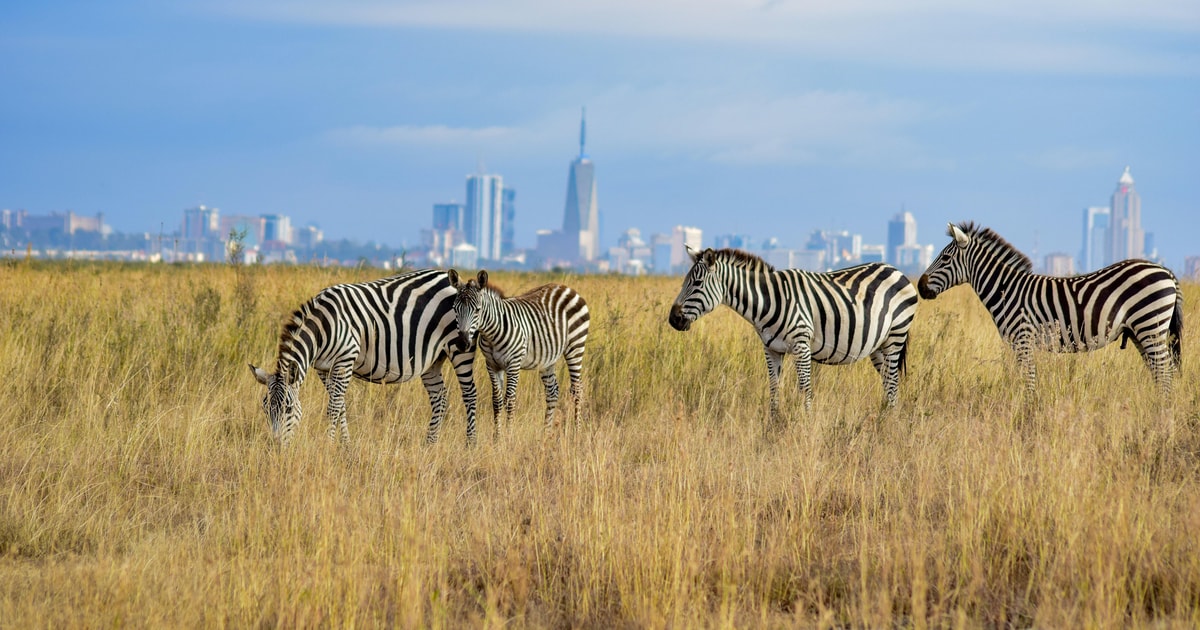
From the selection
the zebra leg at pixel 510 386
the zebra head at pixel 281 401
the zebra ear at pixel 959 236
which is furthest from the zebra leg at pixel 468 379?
the zebra ear at pixel 959 236

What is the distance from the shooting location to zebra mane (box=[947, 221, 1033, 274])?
990cm

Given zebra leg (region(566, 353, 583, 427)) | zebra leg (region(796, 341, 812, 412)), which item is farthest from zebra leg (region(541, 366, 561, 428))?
zebra leg (region(796, 341, 812, 412))

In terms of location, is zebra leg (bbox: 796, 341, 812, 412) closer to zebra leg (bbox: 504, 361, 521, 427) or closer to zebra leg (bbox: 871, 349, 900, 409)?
zebra leg (bbox: 871, 349, 900, 409)

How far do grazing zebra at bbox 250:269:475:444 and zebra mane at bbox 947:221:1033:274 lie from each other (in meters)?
5.10

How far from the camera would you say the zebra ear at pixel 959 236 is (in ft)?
33.0

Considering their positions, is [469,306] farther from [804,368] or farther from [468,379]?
[804,368]

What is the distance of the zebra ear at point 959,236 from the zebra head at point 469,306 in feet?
15.6

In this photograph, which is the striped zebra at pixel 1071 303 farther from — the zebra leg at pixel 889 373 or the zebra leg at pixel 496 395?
the zebra leg at pixel 496 395

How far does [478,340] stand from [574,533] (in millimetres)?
3184

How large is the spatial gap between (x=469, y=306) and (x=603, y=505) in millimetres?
2647

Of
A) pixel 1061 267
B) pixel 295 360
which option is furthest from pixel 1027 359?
pixel 1061 267

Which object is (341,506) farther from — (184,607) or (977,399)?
(977,399)

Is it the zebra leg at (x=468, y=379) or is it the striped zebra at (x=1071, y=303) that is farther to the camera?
the striped zebra at (x=1071, y=303)

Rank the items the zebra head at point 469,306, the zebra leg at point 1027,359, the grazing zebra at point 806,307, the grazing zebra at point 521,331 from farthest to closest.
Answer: the zebra leg at point 1027,359 → the grazing zebra at point 806,307 → the grazing zebra at point 521,331 → the zebra head at point 469,306
